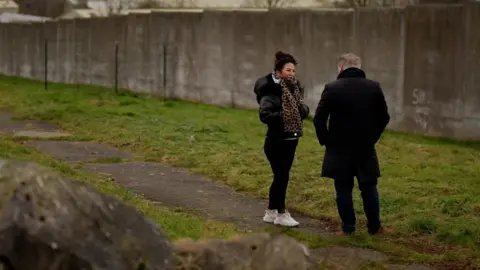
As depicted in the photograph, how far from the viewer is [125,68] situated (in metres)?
21.3

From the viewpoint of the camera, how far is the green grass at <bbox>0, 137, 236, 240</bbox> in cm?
693

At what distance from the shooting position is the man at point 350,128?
761 centimetres

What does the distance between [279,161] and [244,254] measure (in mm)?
3342

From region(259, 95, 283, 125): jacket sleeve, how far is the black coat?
0.42 m

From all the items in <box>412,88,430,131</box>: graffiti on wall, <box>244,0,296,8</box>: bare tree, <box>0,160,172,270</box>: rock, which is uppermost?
<box>244,0,296,8</box>: bare tree

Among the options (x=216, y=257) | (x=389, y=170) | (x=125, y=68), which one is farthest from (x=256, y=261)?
(x=125, y=68)

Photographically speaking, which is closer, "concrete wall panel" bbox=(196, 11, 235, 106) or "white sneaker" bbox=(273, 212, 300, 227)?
"white sneaker" bbox=(273, 212, 300, 227)

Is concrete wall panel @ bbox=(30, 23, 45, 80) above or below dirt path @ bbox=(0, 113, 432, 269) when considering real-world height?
above

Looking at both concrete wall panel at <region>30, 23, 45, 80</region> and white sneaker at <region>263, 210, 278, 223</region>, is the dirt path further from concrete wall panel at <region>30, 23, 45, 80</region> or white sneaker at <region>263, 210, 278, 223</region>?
concrete wall panel at <region>30, 23, 45, 80</region>

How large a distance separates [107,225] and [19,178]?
48 cm

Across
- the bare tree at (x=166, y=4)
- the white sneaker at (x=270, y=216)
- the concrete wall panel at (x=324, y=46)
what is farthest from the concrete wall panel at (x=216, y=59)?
the bare tree at (x=166, y=4)

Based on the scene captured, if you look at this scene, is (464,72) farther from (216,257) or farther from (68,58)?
(68,58)

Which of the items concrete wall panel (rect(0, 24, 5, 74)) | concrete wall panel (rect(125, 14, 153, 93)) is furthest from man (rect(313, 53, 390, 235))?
concrete wall panel (rect(0, 24, 5, 74))

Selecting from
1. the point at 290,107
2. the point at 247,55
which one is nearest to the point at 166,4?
the point at 247,55
